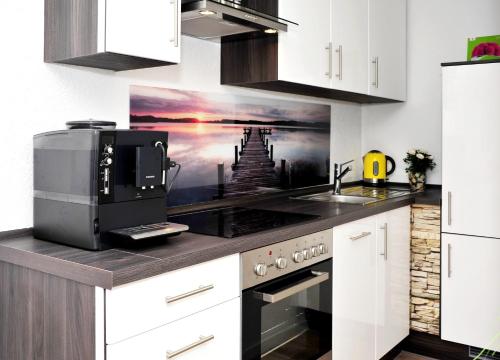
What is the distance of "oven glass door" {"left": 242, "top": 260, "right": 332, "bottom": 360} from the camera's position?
73.5 inches

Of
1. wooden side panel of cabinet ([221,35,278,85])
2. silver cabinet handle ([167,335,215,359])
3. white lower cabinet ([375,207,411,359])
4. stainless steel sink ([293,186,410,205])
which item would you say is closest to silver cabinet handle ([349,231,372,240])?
white lower cabinet ([375,207,411,359])

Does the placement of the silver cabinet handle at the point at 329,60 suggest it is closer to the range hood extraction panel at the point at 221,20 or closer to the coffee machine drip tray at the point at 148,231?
the range hood extraction panel at the point at 221,20

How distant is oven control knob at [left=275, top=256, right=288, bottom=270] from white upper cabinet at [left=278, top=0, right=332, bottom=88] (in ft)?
3.02

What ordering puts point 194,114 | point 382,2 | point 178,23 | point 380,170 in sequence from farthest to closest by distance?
point 380,170
point 382,2
point 194,114
point 178,23

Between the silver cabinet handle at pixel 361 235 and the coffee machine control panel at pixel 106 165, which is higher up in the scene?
the coffee machine control panel at pixel 106 165

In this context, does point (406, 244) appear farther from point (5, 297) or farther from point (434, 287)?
point (5, 297)

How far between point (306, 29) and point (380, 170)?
1475 millimetres

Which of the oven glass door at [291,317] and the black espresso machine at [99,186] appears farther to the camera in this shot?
the oven glass door at [291,317]

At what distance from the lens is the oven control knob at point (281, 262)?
77.5 inches

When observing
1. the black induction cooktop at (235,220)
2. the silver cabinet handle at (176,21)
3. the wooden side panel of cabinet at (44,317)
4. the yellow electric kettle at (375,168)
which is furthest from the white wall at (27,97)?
the yellow electric kettle at (375,168)

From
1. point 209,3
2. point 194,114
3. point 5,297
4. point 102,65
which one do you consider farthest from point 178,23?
point 5,297

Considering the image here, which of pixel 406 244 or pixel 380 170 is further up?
pixel 380 170

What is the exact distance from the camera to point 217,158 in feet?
8.77

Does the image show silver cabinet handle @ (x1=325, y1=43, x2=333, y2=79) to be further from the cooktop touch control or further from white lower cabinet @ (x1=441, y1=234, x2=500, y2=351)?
white lower cabinet @ (x1=441, y1=234, x2=500, y2=351)
